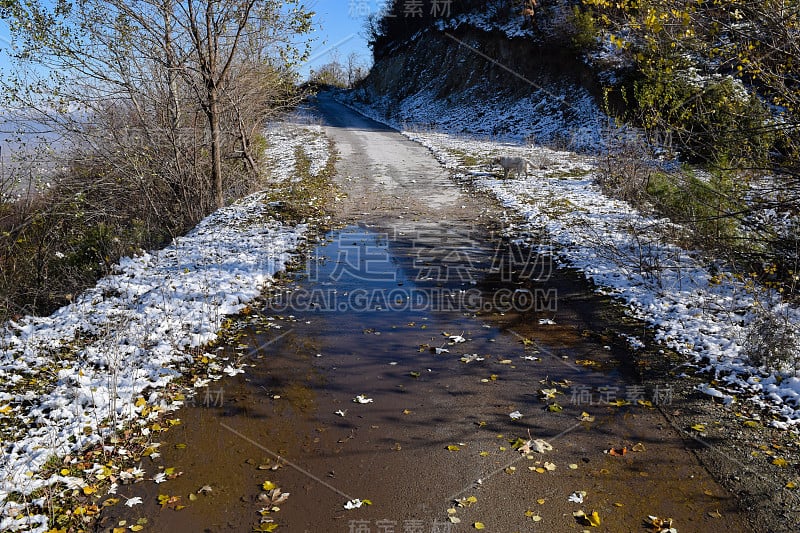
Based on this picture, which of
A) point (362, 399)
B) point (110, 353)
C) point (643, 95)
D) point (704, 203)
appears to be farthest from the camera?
point (643, 95)

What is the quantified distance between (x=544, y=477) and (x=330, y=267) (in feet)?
19.8

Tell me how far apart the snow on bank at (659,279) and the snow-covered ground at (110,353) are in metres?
5.21

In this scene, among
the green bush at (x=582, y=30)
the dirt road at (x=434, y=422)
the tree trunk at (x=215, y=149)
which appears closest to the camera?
the dirt road at (x=434, y=422)

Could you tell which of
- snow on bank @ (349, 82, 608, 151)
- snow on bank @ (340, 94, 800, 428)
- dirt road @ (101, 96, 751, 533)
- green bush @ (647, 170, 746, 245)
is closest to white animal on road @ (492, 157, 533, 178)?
snow on bank @ (340, 94, 800, 428)

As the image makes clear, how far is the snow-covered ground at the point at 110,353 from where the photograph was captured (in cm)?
458

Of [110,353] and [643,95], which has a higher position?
[643,95]

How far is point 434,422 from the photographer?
5.14 metres

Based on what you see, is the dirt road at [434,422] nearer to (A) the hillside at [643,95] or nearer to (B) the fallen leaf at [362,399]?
(B) the fallen leaf at [362,399]

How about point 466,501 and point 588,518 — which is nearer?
point 588,518

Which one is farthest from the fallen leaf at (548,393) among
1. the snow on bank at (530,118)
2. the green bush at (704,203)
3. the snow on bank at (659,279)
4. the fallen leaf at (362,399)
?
the snow on bank at (530,118)

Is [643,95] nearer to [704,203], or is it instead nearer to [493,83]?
[704,203]

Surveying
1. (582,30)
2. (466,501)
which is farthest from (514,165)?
(466,501)

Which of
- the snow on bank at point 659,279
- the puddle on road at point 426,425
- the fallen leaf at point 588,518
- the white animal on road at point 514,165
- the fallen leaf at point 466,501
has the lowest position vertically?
the fallen leaf at point 588,518

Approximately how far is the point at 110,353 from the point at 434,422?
3662mm
